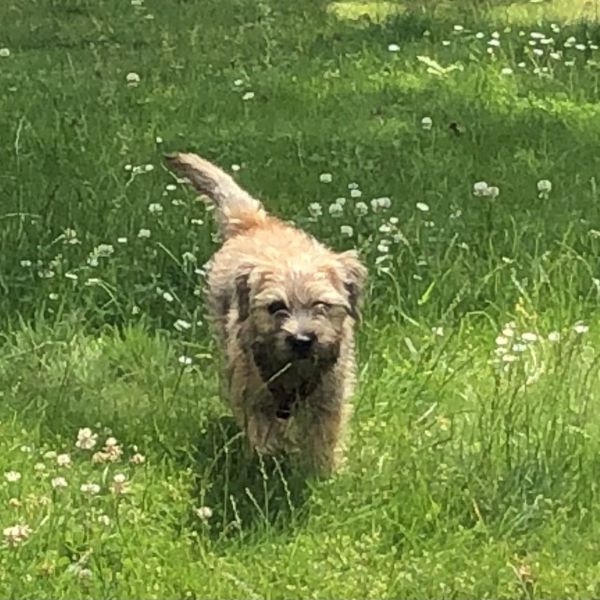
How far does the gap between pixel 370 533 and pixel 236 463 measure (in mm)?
628

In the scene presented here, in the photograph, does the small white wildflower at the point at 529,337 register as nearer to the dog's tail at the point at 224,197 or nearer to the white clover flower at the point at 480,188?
the dog's tail at the point at 224,197

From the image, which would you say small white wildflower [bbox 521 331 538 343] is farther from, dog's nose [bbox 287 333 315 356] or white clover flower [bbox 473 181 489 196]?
white clover flower [bbox 473 181 489 196]

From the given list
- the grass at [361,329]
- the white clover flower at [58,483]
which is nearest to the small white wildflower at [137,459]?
the grass at [361,329]

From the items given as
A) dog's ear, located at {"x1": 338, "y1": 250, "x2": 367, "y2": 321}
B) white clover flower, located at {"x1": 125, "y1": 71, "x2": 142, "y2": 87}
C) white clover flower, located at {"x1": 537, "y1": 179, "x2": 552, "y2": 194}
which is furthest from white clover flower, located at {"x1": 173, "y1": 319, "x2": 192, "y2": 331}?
white clover flower, located at {"x1": 125, "y1": 71, "x2": 142, "y2": 87}

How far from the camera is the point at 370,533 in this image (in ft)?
15.3

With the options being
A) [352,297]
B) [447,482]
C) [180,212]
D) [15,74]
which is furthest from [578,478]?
[15,74]

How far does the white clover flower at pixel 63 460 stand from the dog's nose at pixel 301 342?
74 cm

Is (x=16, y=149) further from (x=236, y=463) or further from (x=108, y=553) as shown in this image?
(x=108, y=553)

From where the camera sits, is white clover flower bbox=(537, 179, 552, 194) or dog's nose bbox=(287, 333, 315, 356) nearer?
dog's nose bbox=(287, 333, 315, 356)

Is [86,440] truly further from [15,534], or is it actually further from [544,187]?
[544,187]

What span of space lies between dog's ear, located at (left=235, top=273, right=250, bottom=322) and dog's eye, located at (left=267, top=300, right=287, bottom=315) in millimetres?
146

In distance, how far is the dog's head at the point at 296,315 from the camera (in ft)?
16.3

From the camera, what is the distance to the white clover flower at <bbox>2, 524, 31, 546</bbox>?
4426mm

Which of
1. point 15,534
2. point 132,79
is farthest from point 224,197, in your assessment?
point 132,79
